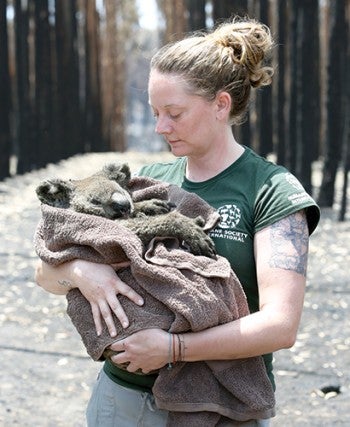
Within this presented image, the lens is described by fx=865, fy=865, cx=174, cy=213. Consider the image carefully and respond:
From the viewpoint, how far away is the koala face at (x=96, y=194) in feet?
6.73

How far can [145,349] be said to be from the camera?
193 centimetres


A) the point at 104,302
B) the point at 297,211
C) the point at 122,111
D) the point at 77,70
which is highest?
the point at 297,211

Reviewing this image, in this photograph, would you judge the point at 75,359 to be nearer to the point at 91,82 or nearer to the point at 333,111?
the point at 333,111

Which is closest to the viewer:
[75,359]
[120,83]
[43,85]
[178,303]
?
[178,303]

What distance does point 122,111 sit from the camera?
2684 centimetres

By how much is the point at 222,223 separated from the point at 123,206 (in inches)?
9.7

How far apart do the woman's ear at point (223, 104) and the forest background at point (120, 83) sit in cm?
69

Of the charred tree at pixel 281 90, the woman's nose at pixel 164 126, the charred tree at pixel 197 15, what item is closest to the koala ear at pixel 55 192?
the woman's nose at pixel 164 126

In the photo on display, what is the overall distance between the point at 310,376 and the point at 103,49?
21.8 metres

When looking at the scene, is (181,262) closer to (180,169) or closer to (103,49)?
(180,169)

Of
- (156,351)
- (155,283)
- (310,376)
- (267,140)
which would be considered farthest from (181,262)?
(267,140)

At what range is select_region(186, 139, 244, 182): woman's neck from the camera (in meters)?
2.19

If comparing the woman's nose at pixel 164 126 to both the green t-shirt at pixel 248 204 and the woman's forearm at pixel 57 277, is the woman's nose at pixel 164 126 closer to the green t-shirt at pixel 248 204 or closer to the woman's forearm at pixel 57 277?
the green t-shirt at pixel 248 204

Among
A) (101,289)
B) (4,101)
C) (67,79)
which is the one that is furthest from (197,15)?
(101,289)
